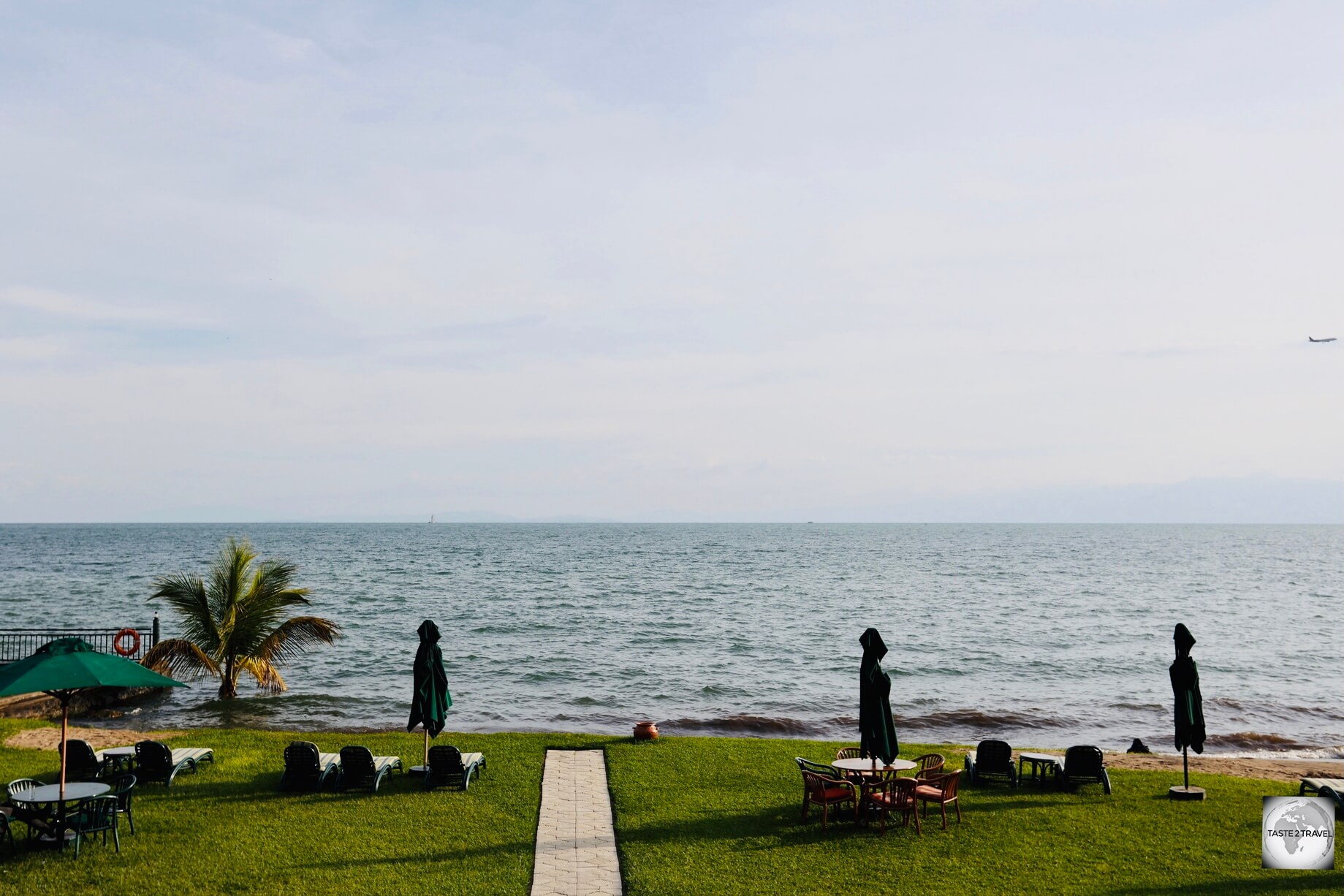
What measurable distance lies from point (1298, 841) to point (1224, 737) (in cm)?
1446

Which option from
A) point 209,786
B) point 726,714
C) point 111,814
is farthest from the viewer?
point 726,714

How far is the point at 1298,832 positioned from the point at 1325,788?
2.36 meters

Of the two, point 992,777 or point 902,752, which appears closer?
point 992,777

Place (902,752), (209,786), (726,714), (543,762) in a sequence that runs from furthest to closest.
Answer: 1. (726,714)
2. (902,752)
3. (543,762)
4. (209,786)

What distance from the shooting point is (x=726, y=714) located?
27.5 m

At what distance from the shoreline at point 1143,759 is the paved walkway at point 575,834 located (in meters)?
4.41

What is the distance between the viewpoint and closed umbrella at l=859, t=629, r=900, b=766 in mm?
13601

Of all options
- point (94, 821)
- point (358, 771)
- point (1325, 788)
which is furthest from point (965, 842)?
point (94, 821)

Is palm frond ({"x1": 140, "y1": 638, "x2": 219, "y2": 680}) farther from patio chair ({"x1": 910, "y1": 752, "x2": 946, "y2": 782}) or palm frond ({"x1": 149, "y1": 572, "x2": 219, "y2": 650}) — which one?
patio chair ({"x1": 910, "y1": 752, "x2": 946, "y2": 782})

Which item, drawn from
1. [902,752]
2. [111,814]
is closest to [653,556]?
[902,752]

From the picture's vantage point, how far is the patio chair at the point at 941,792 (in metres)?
13.6

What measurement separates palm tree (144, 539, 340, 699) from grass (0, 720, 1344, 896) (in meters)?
7.64

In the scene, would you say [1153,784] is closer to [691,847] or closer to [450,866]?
[691,847]

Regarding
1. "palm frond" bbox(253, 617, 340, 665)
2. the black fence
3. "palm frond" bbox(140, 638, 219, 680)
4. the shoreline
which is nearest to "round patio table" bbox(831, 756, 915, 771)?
the shoreline
